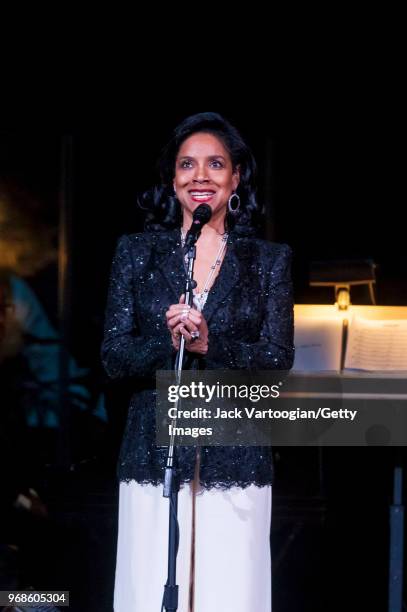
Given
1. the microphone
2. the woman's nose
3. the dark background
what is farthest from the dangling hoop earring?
the dark background

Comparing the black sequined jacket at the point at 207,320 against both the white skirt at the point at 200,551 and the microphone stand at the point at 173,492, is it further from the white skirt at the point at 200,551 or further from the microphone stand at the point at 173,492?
the microphone stand at the point at 173,492

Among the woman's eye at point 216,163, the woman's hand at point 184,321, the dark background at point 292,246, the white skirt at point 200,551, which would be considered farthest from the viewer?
the dark background at point 292,246

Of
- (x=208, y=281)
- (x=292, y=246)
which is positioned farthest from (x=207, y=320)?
(x=292, y=246)

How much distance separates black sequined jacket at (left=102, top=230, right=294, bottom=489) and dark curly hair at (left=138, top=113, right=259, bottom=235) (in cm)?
7

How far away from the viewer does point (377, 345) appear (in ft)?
11.6

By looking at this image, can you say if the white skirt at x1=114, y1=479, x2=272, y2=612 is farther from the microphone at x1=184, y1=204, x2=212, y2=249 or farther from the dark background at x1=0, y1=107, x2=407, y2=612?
the dark background at x1=0, y1=107, x2=407, y2=612

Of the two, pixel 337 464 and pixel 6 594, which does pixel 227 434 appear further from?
pixel 337 464

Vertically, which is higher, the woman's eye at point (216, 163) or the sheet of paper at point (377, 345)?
the woman's eye at point (216, 163)

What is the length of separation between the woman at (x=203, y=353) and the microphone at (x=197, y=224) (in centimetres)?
21

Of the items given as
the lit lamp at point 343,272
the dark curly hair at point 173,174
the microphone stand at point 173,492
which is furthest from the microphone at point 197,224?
the lit lamp at point 343,272

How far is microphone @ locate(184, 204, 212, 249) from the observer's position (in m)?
1.96

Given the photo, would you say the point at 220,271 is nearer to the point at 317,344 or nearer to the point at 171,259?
the point at 171,259

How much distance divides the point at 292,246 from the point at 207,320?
3311 millimetres

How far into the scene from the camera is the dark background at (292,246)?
3953 millimetres
